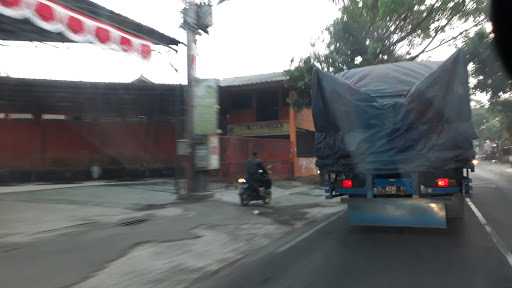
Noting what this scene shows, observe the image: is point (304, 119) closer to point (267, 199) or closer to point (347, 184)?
point (267, 199)

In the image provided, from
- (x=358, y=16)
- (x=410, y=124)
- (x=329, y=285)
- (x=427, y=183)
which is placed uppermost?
(x=358, y=16)

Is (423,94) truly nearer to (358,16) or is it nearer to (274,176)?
(358,16)

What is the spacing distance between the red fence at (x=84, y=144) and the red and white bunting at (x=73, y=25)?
1165 centimetres

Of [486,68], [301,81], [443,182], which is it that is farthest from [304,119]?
[443,182]

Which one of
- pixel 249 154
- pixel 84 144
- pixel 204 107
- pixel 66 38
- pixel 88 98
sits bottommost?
pixel 249 154

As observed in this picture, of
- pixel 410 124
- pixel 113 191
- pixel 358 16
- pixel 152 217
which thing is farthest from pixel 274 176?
pixel 410 124

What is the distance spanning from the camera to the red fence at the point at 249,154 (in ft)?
72.3

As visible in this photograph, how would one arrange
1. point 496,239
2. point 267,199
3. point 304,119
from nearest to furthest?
1. point 496,239
2. point 267,199
3. point 304,119

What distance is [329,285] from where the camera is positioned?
6.91 metres

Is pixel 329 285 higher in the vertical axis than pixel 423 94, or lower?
lower

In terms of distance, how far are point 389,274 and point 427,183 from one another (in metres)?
3.03

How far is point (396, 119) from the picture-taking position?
10.5 metres

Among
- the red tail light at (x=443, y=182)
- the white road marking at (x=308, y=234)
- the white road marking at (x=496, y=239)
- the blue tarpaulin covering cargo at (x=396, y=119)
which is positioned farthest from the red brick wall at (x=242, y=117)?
the red tail light at (x=443, y=182)

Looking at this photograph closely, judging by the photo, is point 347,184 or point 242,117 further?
point 242,117
